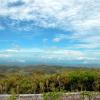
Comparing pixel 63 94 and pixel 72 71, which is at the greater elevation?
pixel 72 71

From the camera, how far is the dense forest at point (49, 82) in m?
14.1

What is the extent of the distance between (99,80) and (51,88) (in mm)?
2128

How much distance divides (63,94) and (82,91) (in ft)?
2.77

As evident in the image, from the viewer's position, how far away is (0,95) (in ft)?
43.7

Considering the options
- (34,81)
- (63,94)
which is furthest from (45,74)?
(63,94)

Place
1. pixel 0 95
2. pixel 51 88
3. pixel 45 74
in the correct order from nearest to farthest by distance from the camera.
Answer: pixel 0 95
pixel 51 88
pixel 45 74

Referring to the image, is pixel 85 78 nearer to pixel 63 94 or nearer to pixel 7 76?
pixel 63 94

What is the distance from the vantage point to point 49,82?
14.5 metres

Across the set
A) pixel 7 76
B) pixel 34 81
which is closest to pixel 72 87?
pixel 34 81

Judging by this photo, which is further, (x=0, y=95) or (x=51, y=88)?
(x=51, y=88)

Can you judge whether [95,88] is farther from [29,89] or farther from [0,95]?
[0,95]

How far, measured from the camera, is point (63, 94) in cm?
1353

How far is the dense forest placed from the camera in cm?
1411

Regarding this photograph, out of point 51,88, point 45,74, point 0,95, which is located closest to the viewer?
point 0,95
